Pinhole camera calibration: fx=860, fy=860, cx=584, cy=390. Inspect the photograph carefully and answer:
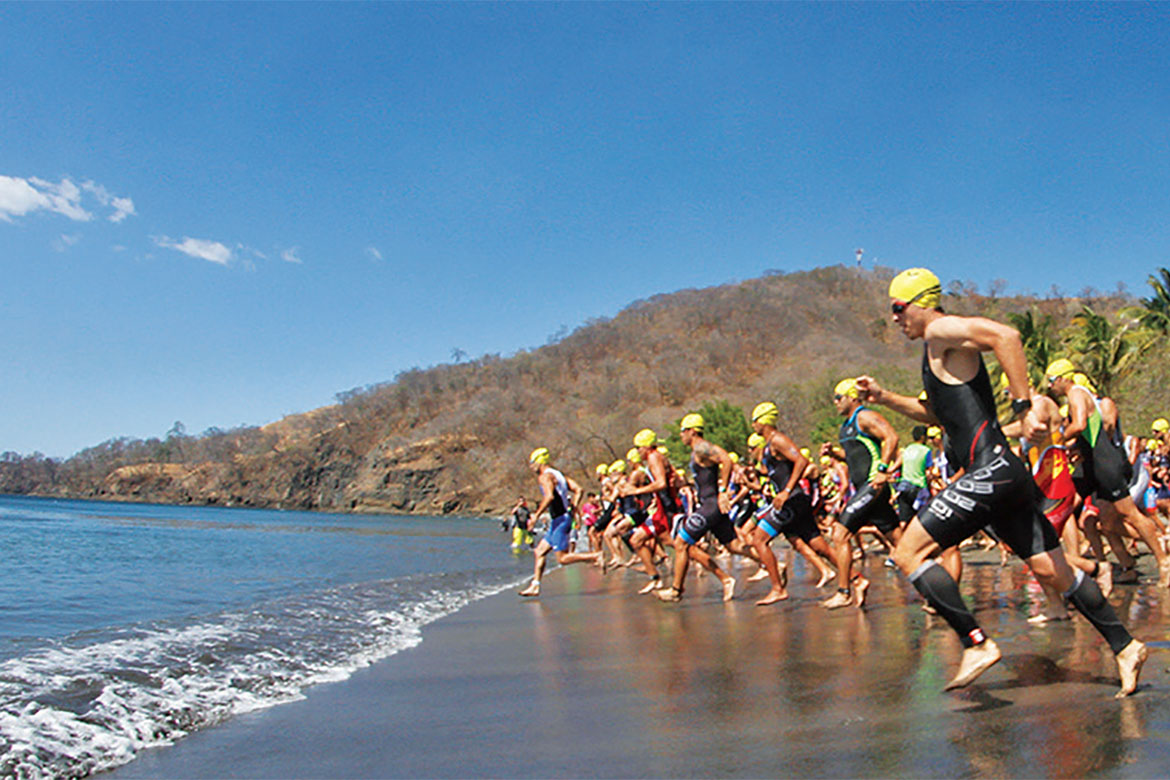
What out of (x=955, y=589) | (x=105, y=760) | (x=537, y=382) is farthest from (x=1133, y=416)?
(x=537, y=382)

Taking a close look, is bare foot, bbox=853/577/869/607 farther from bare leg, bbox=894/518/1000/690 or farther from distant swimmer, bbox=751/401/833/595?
bare leg, bbox=894/518/1000/690

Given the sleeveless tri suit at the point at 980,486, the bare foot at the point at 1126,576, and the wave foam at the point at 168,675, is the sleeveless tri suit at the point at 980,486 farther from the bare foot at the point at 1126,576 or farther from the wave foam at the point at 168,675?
the bare foot at the point at 1126,576

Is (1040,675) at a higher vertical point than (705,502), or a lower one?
lower

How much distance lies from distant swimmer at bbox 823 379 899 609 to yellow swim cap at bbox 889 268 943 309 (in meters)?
3.18

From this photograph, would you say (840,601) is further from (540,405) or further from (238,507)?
(238,507)

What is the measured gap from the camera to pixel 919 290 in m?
3.98

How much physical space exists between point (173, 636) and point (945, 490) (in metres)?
6.51

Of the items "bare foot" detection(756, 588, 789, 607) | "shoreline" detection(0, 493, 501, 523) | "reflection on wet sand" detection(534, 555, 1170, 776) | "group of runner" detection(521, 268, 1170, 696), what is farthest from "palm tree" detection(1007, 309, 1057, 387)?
"shoreline" detection(0, 493, 501, 523)

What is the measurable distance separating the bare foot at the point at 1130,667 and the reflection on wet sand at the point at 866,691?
53 mm

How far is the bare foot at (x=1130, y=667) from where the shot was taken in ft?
11.8

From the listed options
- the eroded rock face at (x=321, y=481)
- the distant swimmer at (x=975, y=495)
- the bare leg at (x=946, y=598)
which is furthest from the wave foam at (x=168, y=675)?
the eroded rock face at (x=321, y=481)

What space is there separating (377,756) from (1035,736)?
8.45 ft

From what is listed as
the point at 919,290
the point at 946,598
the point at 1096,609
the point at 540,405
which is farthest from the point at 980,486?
the point at 540,405

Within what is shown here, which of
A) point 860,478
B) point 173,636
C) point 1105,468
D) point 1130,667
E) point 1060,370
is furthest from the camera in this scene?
point 860,478
